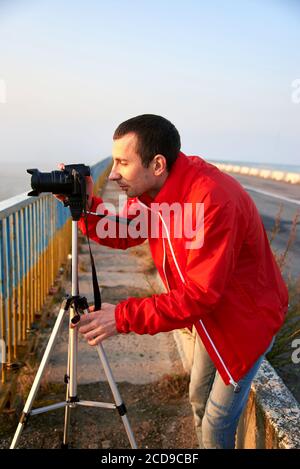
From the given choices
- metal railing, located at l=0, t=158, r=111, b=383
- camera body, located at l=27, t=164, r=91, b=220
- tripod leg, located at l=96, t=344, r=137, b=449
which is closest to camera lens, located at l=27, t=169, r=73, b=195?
camera body, located at l=27, t=164, r=91, b=220

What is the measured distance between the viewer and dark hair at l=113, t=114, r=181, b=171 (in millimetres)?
1836

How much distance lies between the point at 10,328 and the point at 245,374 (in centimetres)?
189

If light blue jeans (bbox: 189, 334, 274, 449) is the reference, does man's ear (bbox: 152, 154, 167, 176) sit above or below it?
above

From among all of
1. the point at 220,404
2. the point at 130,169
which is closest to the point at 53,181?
the point at 130,169

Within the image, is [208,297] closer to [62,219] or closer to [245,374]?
[245,374]

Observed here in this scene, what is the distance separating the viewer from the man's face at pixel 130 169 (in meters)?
1.86

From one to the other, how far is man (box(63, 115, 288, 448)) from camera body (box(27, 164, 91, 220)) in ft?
0.51

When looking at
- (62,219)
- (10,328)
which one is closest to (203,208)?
(10,328)

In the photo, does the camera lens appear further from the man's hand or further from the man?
the man's hand

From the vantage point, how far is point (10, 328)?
3.20 m

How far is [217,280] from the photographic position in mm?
1716

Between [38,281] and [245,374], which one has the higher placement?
[245,374]
